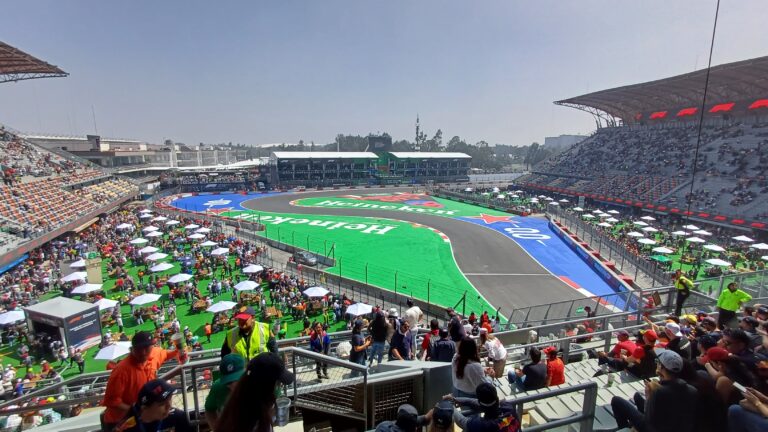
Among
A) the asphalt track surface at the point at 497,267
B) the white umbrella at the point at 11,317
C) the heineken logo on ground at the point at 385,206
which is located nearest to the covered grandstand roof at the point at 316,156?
the heineken logo on ground at the point at 385,206

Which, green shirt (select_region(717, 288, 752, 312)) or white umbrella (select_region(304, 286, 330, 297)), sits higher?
green shirt (select_region(717, 288, 752, 312))

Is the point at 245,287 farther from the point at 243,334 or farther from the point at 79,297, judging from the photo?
the point at 243,334

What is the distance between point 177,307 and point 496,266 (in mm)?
20311

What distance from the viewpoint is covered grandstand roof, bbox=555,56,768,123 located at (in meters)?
41.1

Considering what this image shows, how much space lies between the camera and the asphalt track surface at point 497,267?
2197 centimetres

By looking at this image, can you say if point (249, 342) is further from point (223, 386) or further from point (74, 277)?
point (74, 277)

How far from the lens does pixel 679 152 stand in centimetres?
5078

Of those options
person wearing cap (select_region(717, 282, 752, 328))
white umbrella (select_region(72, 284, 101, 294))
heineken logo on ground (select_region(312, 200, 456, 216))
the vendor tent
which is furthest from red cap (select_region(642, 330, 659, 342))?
heineken logo on ground (select_region(312, 200, 456, 216))

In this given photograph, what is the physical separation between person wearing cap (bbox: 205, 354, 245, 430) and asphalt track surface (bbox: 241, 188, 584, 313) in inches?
742

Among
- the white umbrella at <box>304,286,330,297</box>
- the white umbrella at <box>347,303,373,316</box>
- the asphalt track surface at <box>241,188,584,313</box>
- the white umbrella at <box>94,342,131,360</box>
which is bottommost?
the asphalt track surface at <box>241,188,584,313</box>

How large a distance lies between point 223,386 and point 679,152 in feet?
209

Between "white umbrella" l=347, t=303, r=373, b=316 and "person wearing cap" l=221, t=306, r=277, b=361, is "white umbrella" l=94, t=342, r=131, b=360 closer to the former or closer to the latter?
"white umbrella" l=347, t=303, r=373, b=316

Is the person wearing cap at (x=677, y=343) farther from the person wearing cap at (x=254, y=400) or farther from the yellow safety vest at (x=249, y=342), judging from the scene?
the person wearing cap at (x=254, y=400)

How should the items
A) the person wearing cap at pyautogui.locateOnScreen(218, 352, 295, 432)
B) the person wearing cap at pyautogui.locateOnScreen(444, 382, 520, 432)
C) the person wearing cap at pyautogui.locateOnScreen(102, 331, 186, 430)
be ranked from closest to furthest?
the person wearing cap at pyautogui.locateOnScreen(218, 352, 295, 432), the person wearing cap at pyautogui.locateOnScreen(444, 382, 520, 432), the person wearing cap at pyautogui.locateOnScreen(102, 331, 186, 430)
